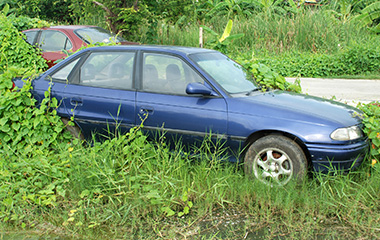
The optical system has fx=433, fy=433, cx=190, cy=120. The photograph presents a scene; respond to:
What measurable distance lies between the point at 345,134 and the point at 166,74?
2.15 meters

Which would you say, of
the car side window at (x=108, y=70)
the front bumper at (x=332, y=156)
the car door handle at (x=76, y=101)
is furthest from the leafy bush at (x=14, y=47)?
the front bumper at (x=332, y=156)

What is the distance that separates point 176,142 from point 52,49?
7.12 meters

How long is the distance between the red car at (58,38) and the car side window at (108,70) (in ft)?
16.8

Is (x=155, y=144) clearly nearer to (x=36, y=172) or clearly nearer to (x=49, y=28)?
(x=36, y=172)

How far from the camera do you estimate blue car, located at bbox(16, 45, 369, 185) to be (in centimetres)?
443

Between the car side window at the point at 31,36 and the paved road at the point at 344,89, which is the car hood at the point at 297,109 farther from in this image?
the car side window at the point at 31,36

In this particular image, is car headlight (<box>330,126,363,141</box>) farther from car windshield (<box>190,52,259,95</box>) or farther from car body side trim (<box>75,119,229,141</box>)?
car windshield (<box>190,52,259,95</box>)

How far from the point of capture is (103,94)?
5359mm

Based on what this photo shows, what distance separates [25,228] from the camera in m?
3.95

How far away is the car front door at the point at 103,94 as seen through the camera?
5.23m

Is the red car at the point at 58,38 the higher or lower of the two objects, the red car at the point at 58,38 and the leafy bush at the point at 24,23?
the lower

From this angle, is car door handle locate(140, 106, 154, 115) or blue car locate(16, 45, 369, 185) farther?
car door handle locate(140, 106, 154, 115)

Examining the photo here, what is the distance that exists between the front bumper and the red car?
7.42m

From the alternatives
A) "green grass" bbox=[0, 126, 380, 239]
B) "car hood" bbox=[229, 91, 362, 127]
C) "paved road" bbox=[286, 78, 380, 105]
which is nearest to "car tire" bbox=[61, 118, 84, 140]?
"green grass" bbox=[0, 126, 380, 239]
